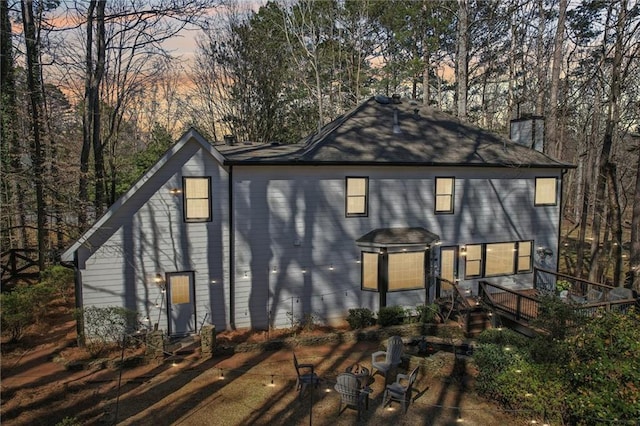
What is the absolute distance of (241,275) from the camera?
1388 centimetres

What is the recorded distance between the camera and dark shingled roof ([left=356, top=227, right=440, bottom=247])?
14430 mm

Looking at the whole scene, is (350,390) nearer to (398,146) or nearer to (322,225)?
(322,225)

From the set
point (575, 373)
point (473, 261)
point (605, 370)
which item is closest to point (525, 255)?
point (473, 261)

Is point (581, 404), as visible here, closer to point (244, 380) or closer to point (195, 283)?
point (244, 380)

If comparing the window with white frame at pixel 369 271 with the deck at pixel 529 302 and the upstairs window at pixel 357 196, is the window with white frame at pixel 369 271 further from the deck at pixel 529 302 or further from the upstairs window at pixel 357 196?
the deck at pixel 529 302

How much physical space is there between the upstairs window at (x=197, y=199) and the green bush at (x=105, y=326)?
3573 mm

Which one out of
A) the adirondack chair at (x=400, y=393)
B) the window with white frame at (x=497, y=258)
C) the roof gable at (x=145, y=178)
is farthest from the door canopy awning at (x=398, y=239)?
the roof gable at (x=145, y=178)

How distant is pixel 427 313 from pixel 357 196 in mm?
4979

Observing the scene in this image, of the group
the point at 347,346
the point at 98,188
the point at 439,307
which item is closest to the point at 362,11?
the point at 98,188

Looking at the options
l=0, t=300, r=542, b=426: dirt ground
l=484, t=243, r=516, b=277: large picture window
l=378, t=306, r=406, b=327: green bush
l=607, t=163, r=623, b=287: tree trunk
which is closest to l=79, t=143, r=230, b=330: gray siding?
l=0, t=300, r=542, b=426: dirt ground

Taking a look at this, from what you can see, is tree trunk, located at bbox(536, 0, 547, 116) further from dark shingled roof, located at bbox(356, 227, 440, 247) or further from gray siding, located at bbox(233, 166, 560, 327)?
dark shingled roof, located at bbox(356, 227, 440, 247)

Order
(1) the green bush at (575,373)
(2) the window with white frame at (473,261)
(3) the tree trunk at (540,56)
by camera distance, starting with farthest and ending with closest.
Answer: (3) the tree trunk at (540,56) < (2) the window with white frame at (473,261) < (1) the green bush at (575,373)

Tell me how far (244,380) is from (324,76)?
89.4 ft

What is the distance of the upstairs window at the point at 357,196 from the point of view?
48.7 feet
